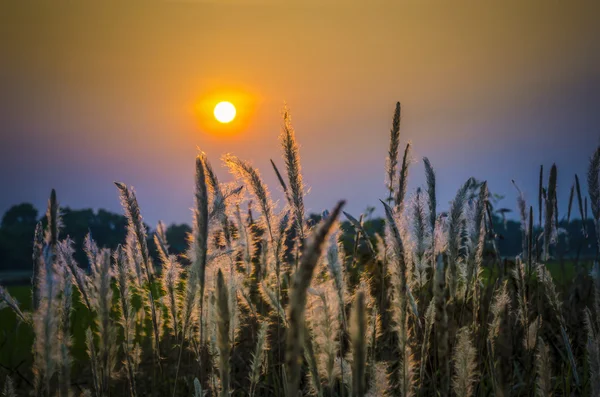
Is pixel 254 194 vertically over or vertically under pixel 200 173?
over

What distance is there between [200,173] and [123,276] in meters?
0.80

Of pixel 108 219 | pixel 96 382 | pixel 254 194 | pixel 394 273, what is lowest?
pixel 96 382

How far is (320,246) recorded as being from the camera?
0.81 m

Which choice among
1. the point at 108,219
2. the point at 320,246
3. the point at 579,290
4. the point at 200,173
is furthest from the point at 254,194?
the point at 108,219

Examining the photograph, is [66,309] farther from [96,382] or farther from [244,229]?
[244,229]

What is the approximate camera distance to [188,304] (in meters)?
2.04

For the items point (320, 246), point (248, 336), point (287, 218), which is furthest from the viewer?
point (248, 336)

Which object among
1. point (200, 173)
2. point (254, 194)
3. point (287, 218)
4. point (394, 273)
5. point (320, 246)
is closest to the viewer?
point (320, 246)

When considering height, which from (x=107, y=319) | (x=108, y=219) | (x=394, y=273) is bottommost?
(x=107, y=319)

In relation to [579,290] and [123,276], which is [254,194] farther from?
[579,290]

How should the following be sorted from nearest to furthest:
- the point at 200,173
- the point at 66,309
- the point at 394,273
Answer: the point at 200,173 → the point at 394,273 → the point at 66,309

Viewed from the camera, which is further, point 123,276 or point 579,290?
point 579,290

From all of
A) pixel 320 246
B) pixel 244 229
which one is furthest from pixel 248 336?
pixel 320 246

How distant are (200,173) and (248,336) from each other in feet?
12.2
